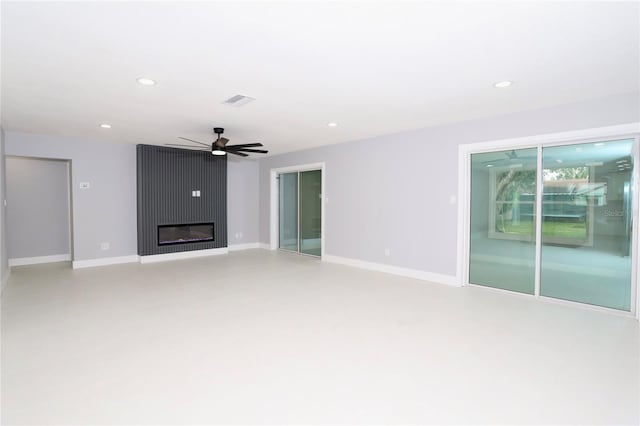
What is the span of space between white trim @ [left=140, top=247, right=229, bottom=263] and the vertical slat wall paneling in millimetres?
76

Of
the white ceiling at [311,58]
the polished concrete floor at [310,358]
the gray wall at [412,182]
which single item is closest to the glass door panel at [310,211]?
the gray wall at [412,182]

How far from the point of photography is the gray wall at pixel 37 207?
681 centimetres

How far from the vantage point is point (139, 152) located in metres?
7.13

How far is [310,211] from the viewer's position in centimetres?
810

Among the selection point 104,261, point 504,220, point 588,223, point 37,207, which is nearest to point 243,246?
point 104,261

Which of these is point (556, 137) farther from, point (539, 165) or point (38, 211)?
point (38, 211)

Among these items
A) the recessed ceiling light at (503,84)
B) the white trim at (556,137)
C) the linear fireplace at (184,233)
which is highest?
the recessed ceiling light at (503,84)

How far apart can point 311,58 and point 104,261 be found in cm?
629

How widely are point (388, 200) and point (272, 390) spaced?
4.34m

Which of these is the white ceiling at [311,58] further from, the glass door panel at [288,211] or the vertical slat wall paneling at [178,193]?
the glass door panel at [288,211]

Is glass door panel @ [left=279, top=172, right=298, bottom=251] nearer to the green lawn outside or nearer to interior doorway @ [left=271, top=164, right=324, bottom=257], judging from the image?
interior doorway @ [left=271, top=164, right=324, bottom=257]

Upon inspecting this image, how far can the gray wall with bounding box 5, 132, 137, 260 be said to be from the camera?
6.39 metres

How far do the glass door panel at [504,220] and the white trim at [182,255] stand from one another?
5.62 meters

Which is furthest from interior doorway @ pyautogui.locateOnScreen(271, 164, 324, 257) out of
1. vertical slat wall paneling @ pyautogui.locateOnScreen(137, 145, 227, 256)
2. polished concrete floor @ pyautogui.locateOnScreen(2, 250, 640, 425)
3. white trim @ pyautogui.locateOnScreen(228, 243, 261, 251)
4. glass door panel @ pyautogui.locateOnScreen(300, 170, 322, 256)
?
polished concrete floor @ pyautogui.locateOnScreen(2, 250, 640, 425)
